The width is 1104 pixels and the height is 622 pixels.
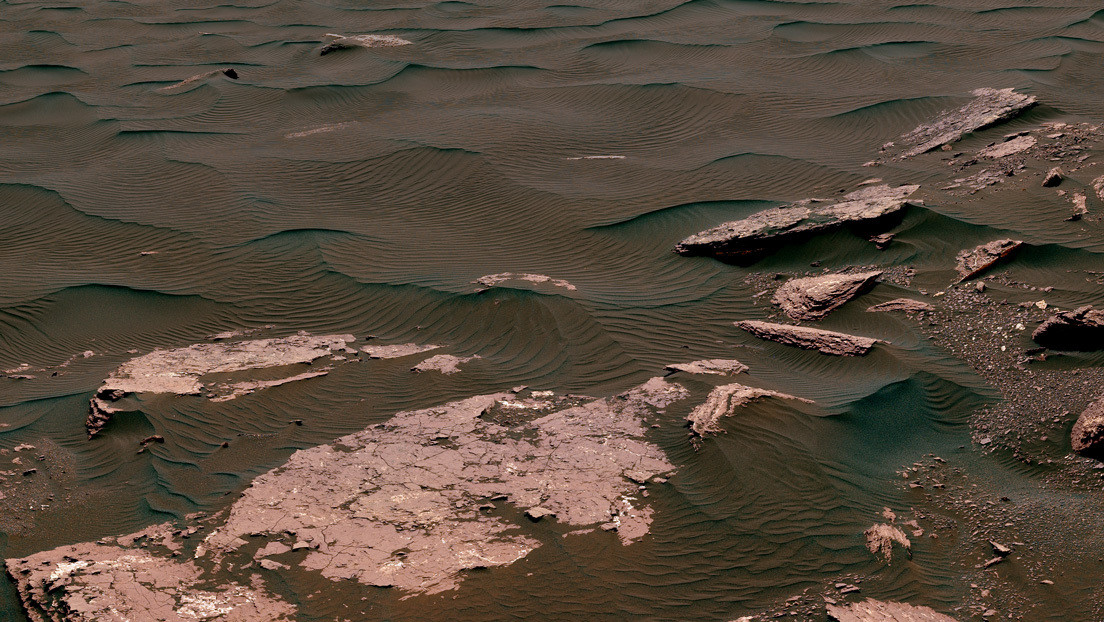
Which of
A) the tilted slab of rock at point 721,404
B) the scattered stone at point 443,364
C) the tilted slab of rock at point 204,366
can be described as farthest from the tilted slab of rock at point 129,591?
the tilted slab of rock at point 721,404

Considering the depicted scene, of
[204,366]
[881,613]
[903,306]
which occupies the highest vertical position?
[903,306]

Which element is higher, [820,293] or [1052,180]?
[1052,180]

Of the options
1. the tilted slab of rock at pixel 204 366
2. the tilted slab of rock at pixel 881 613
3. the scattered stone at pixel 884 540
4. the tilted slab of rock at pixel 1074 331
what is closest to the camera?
the tilted slab of rock at pixel 881 613

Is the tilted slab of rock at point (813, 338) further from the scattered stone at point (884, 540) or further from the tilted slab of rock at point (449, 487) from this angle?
the scattered stone at point (884, 540)

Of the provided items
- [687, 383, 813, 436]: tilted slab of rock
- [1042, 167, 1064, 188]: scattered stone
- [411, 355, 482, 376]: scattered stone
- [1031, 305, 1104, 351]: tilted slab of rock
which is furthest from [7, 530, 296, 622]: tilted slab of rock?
[1042, 167, 1064, 188]: scattered stone

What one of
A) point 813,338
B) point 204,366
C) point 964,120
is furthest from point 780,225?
point 204,366

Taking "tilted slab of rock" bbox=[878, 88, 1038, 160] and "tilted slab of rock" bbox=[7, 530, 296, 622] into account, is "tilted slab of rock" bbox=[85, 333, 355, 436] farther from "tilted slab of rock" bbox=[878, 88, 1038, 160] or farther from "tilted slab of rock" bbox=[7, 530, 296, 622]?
"tilted slab of rock" bbox=[878, 88, 1038, 160]

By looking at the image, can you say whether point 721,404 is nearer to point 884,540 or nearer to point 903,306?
point 884,540
